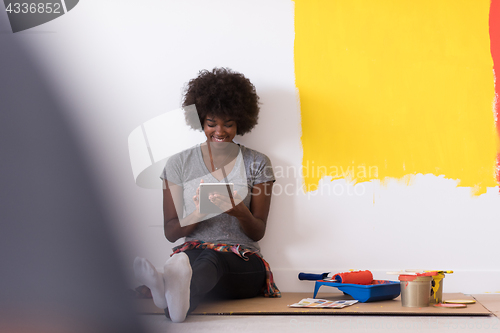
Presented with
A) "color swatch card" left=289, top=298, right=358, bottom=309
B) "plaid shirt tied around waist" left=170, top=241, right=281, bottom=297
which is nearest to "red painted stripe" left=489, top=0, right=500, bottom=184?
"color swatch card" left=289, top=298, right=358, bottom=309

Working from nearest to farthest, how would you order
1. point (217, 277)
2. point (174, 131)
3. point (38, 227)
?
1. point (38, 227)
2. point (217, 277)
3. point (174, 131)

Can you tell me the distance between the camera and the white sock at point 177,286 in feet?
3.32

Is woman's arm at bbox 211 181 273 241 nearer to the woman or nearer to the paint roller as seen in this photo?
the woman

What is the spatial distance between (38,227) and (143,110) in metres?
1.55

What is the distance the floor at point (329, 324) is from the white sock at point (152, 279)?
0.05m

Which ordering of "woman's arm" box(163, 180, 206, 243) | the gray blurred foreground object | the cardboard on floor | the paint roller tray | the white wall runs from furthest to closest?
the white wall → "woman's arm" box(163, 180, 206, 243) → the paint roller tray → the cardboard on floor → the gray blurred foreground object

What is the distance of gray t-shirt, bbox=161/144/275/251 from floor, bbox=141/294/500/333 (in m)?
0.42

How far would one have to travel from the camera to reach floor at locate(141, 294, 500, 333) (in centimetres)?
96

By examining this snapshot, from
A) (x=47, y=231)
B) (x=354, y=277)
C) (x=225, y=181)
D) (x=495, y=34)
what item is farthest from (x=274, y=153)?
(x=47, y=231)

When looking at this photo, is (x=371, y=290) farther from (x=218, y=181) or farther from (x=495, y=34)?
(x=495, y=34)

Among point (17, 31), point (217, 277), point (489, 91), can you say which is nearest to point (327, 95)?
point (489, 91)

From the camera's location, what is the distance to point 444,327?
985mm

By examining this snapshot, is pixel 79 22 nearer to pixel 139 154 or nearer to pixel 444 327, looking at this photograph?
pixel 139 154

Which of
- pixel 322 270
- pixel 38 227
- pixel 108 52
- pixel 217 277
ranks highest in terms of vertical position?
pixel 108 52
